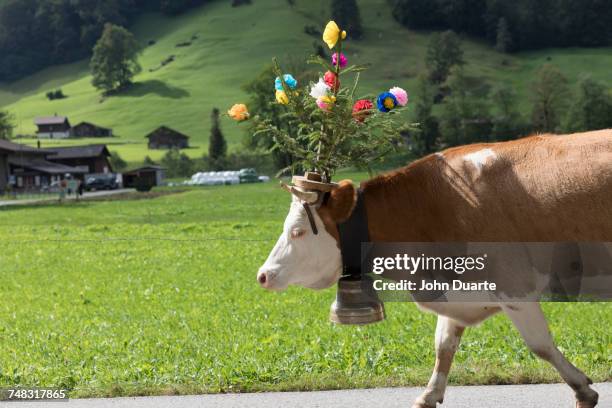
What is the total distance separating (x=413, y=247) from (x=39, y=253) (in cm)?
2046

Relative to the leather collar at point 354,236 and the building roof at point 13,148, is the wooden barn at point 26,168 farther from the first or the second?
the leather collar at point 354,236

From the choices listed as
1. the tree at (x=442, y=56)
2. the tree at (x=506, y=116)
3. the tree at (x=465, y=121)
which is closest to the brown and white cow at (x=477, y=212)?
the tree at (x=465, y=121)

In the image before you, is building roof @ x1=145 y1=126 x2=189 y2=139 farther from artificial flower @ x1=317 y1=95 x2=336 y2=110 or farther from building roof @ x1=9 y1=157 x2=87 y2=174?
artificial flower @ x1=317 y1=95 x2=336 y2=110

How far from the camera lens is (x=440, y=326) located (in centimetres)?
597

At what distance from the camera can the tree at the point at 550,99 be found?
132988 mm

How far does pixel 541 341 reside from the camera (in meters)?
5.34

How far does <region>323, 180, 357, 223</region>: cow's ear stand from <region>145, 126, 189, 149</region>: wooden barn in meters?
140

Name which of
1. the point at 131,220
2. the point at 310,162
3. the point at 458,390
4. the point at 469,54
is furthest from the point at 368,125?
the point at 469,54

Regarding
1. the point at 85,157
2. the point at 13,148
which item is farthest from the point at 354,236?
the point at 85,157

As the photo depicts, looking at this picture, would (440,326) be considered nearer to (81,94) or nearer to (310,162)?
(310,162)

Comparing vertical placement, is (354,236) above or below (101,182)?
above

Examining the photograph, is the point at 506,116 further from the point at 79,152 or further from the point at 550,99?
the point at 79,152

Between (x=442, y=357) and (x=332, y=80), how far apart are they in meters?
2.08

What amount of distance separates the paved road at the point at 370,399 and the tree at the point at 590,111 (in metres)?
119
